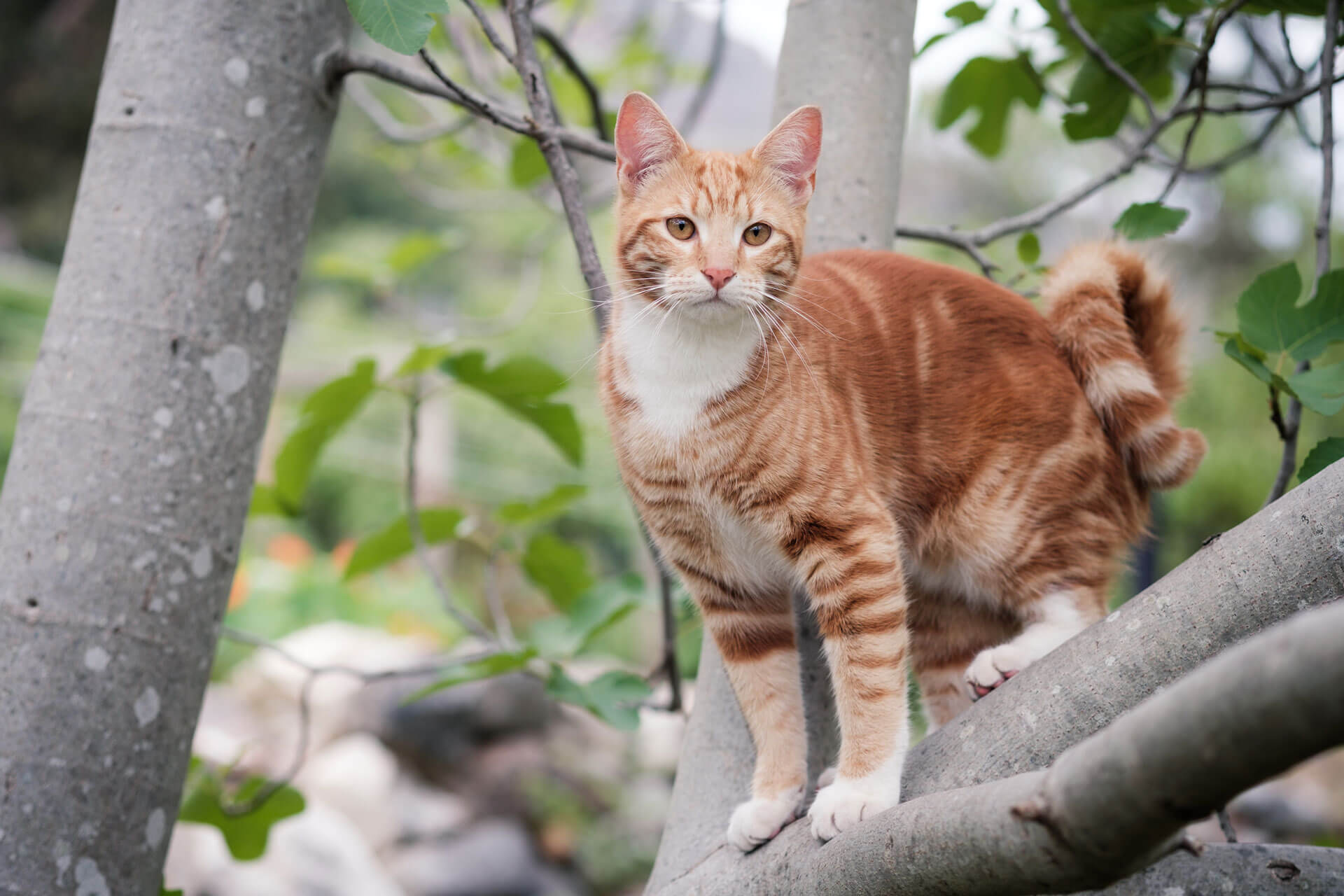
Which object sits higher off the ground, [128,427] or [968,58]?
[968,58]

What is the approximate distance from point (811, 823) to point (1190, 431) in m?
0.97

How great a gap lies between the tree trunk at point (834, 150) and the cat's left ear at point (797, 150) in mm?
64

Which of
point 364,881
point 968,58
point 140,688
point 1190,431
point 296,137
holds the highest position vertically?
point 968,58

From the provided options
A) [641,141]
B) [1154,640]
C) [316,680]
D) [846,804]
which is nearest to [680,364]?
[641,141]

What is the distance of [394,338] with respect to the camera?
899cm

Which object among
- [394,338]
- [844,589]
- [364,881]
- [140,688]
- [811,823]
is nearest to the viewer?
[811,823]

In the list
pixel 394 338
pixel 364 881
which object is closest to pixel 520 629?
pixel 364 881

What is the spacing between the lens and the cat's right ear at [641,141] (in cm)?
157

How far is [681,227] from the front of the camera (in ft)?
5.23

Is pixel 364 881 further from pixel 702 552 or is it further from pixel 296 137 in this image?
pixel 296 137

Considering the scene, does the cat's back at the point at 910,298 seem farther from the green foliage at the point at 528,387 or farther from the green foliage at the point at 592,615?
the green foliage at the point at 592,615

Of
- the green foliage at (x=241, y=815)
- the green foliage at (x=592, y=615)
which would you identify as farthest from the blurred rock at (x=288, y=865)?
the green foliage at (x=592, y=615)

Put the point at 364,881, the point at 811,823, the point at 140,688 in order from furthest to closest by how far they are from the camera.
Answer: the point at 364,881
the point at 140,688
the point at 811,823

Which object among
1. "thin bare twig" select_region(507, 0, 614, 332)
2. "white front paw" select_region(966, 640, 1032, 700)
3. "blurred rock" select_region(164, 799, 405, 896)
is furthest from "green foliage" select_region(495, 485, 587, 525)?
"blurred rock" select_region(164, 799, 405, 896)
